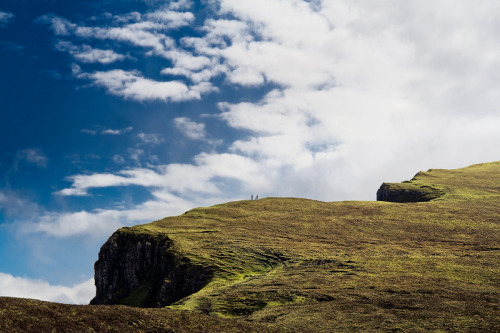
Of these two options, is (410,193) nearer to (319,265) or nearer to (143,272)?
(319,265)

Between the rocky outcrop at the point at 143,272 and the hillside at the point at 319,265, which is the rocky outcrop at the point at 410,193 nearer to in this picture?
the hillside at the point at 319,265

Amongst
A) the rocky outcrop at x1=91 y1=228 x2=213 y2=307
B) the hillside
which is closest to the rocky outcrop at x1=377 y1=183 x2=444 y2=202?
the hillside

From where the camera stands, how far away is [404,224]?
5027 inches

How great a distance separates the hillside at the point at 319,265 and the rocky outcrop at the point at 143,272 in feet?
1.00

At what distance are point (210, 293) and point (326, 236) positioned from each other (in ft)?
161

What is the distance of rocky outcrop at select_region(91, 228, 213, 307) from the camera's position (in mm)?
95312

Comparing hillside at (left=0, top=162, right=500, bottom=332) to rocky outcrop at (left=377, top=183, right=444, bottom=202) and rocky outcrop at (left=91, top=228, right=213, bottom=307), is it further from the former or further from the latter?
rocky outcrop at (left=377, top=183, right=444, bottom=202)

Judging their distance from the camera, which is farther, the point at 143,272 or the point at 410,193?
the point at 410,193

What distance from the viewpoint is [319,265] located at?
89.7 meters

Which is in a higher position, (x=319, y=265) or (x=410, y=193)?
(x=410, y=193)

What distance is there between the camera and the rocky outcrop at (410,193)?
578 feet

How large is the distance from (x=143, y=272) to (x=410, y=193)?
118m

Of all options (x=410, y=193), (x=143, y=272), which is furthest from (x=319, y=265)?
(x=410, y=193)

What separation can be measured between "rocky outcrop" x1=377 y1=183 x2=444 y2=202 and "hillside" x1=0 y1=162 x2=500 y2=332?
6.55ft
